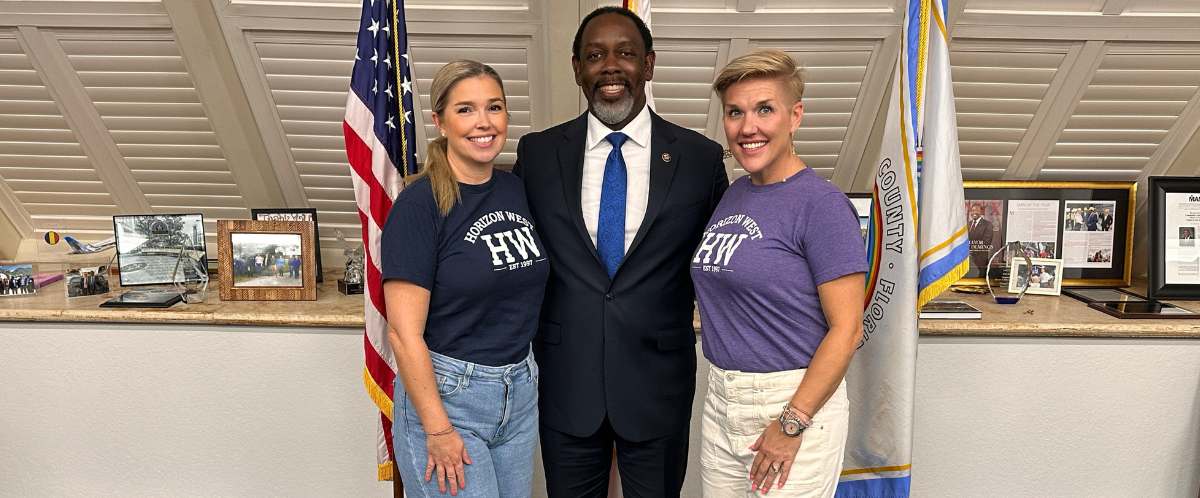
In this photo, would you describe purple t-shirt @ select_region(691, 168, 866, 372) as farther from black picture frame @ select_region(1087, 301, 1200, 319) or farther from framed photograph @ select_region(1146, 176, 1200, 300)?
framed photograph @ select_region(1146, 176, 1200, 300)

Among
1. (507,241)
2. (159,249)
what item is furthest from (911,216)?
(159,249)

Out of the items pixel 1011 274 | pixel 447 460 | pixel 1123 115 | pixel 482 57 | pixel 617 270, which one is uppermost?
pixel 482 57

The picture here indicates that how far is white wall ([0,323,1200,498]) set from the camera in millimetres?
2309

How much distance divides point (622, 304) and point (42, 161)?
2.82m

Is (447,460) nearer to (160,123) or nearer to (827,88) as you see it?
(827,88)

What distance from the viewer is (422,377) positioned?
55.1 inches

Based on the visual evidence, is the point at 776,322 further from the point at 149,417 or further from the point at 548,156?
the point at 149,417

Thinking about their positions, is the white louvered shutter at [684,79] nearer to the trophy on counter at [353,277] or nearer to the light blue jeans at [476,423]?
the trophy on counter at [353,277]

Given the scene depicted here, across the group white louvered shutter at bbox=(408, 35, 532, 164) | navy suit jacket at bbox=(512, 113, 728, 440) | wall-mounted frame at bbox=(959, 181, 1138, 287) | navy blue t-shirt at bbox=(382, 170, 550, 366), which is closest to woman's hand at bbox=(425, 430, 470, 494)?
navy blue t-shirt at bbox=(382, 170, 550, 366)

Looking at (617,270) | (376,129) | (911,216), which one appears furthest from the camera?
(376,129)

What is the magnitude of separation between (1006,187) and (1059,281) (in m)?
0.43

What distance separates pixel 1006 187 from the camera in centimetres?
289

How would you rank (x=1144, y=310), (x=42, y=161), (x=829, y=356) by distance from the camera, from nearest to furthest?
1. (x=829, y=356)
2. (x=1144, y=310)
3. (x=42, y=161)

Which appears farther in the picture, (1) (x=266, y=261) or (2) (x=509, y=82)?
(2) (x=509, y=82)
